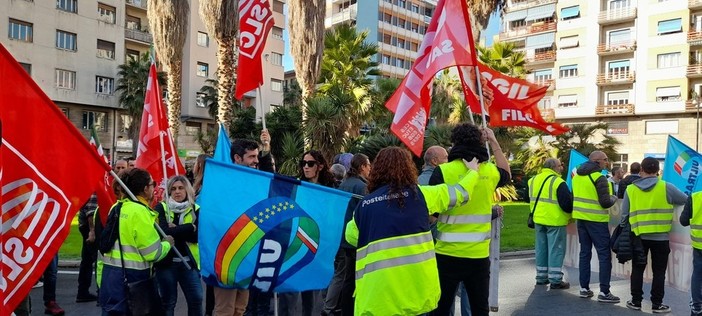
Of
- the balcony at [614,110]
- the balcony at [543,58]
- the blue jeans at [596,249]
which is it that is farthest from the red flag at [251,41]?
the balcony at [543,58]

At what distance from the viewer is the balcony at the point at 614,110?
155ft

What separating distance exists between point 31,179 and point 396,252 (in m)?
2.30

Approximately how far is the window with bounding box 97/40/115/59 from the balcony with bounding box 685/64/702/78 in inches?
1694

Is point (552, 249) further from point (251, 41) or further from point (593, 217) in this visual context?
point (251, 41)

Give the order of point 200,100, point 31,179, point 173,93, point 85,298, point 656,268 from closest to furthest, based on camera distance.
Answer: point 31,179
point 656,268
point 85,298
point 173,93
point 200,100

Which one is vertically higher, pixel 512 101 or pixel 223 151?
pixel 512 101

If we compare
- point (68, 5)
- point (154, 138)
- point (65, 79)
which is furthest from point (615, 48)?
point (154, 138)

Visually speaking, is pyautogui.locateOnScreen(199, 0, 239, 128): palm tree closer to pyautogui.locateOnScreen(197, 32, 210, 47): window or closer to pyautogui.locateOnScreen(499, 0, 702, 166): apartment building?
pyautogui.locateOnScreen(499, 0, 702, 166): apartment building

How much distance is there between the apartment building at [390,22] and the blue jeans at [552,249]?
188 ft

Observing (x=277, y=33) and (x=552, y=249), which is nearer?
(x=552, y=249)

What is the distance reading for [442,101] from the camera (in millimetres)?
29938

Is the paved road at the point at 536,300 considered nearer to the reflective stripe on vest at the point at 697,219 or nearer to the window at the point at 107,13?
the reflective stripe on vest at the point at 697,219

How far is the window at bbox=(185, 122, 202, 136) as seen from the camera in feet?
161

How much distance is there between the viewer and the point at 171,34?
2195 centimetres
